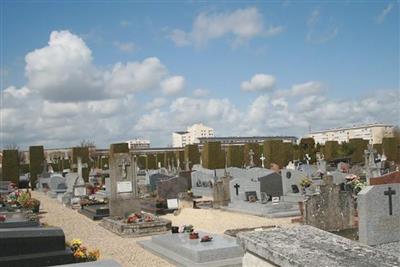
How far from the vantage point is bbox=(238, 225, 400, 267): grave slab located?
2.37 meters

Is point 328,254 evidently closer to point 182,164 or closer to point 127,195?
point 127,195

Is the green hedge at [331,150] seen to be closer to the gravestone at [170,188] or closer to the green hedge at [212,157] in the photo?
the green hedge at [212,157]

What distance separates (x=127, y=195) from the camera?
15.2 metres

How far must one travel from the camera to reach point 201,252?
326 inches

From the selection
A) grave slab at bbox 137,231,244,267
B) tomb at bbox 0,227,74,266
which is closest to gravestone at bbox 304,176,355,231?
grave slab at bbox 137,231,244,267

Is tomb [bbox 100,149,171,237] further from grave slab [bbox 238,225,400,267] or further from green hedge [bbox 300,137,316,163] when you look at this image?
green hedge [bbox 300,137,316,163]

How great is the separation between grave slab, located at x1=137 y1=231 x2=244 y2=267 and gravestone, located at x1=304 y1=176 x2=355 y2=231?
3.21 m

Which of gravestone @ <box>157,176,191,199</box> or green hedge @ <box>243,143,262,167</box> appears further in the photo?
green hedge @ <box>243,143,262,167</box>

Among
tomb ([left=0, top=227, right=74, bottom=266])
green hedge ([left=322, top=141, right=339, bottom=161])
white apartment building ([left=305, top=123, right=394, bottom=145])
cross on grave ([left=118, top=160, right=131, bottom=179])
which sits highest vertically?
white apartment building ([left=305, top=123, right=394, bottom=145])

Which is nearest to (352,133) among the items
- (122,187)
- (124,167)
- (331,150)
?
(331,150)

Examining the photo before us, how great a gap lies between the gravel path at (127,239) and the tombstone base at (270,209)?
0.35 m

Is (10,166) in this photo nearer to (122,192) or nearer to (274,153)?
(274,153)

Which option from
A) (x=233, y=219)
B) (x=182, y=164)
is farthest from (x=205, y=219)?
(x=182, y=164)

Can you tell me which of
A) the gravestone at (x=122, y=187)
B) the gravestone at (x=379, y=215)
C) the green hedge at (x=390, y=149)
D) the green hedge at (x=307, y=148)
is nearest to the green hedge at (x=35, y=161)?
the green hedge at (x=307, y=148)
